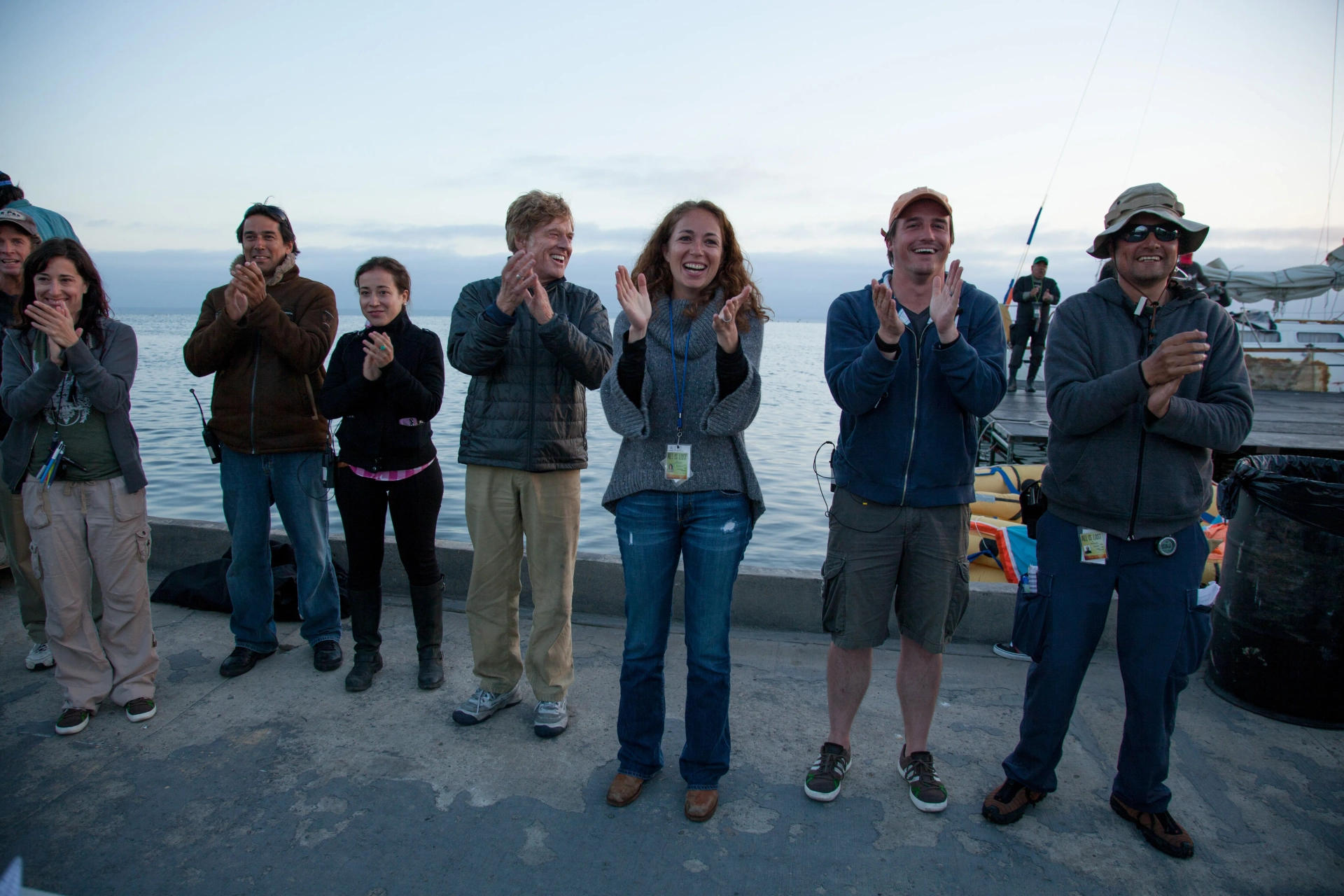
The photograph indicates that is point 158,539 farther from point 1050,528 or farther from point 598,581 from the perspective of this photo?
point 1050,528

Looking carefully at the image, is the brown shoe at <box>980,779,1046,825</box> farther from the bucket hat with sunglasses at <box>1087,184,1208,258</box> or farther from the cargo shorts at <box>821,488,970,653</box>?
the bucket hat with sunglasses at <box>1087,184,1208,258</box>

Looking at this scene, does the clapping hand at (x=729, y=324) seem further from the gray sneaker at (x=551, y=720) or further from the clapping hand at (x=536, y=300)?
the gray sneaker at (x=551, y=720)

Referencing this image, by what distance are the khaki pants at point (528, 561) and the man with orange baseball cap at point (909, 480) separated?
1142 mm

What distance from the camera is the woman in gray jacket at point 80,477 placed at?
3.32m

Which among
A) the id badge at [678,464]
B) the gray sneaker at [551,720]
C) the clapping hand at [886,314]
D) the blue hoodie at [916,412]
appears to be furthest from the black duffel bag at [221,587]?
the clapping hand at [886,314]

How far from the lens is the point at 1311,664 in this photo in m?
3.35

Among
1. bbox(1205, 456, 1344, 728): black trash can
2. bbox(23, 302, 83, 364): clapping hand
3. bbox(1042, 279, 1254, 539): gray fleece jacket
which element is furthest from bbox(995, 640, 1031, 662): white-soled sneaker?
bbox(23, 302, 83, 364): clapping hand

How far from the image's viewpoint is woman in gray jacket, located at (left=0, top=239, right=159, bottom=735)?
332 cm

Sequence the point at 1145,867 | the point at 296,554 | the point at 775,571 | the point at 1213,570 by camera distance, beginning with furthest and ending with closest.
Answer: the point at 1213,570 → the point at 775,571 → the point at 296,554 → the point at 1145,867

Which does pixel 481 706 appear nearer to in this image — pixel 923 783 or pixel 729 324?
pixel 923 783

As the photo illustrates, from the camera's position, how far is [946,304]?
257 centimetres

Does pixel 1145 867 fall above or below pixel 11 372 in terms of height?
below

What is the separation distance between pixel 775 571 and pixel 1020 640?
66.6 inches

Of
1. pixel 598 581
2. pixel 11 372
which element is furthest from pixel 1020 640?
pixel 11 372
